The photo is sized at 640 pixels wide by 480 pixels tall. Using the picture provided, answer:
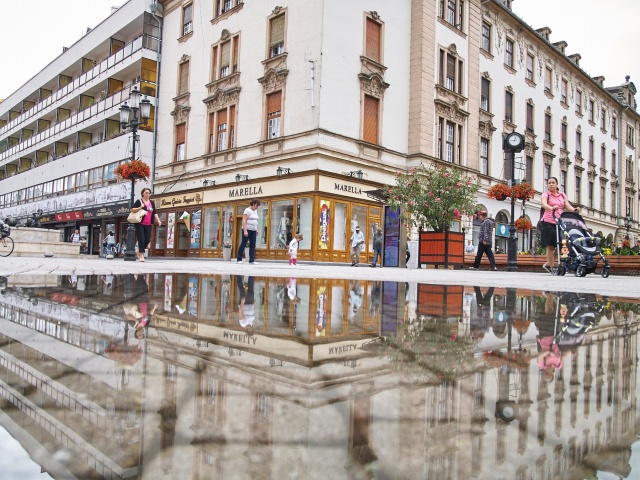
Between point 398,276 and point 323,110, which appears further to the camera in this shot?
point 323,110

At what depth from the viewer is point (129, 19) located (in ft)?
100

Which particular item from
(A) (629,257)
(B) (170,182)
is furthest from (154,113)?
(A) (629,257)

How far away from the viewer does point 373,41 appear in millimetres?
21969

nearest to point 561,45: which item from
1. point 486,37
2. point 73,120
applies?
point 486,37

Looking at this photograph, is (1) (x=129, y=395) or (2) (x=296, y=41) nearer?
(1) (x=129, y=395)

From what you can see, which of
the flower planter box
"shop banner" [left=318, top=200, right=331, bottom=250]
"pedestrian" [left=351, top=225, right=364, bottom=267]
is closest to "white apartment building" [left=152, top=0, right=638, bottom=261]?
"shop banner" [left=318, top=200, right=331, bottom=250]

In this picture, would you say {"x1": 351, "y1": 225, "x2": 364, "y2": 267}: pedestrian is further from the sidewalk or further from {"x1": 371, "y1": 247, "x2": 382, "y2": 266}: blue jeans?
the sidewalk

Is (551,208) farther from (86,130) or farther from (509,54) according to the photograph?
(86,130)

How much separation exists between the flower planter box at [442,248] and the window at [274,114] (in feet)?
28.5

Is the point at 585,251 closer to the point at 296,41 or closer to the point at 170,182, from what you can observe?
the point at 296,41

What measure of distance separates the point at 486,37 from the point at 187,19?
16878mm

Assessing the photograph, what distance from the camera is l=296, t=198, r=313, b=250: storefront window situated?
1995 cm

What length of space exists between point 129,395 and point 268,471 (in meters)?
0.53

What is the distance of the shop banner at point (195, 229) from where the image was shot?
25.5 meters
